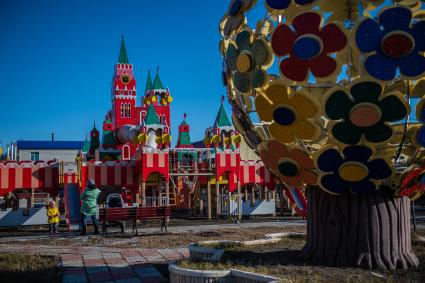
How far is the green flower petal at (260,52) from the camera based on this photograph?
7078 mm

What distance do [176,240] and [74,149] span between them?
4595 centimetres

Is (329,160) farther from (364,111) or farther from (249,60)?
(249,60)

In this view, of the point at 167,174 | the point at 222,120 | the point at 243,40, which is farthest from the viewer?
the point at 222,120

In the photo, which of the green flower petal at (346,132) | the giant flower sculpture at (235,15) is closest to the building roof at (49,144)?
the giant flower sculpture at (235,15)

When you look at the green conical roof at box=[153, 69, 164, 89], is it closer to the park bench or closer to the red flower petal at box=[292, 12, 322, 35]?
the park bench

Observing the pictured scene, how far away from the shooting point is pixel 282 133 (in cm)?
703

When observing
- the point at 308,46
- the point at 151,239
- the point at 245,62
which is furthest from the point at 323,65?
the point at 151,239

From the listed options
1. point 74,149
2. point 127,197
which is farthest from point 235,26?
point 74,149

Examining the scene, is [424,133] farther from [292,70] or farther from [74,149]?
[74,149]

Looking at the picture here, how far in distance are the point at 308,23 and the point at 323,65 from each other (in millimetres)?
605

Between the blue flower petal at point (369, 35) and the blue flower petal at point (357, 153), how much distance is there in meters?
1.31

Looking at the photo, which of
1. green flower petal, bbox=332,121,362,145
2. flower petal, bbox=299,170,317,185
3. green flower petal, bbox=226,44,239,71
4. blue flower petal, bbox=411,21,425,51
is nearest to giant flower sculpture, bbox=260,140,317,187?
flower petal, bbox=299,170,317,185

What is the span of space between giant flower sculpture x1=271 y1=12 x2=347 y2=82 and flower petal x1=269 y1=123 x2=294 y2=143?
0.71 metres

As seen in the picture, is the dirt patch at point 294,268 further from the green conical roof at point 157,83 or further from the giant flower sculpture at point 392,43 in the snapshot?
the green conical roof at point 157,83
